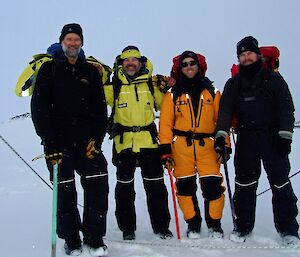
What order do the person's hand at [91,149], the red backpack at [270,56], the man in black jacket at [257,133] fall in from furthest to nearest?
the red backpack at [270,56] → the man in black jacket at [257,133] → the person's hand at [91,149]

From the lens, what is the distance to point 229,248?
199 inches

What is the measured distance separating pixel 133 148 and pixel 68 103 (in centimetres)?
125

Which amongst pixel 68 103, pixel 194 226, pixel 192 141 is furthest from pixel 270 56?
pixel 68 103

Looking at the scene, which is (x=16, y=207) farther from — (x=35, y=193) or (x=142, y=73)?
(x=142, y=73)

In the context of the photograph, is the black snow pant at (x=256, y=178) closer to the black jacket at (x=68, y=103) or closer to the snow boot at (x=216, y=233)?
the snow boot at (x=216, y=233)

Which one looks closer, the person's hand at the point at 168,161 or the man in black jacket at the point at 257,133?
the man in black jacket at the point at 257,133

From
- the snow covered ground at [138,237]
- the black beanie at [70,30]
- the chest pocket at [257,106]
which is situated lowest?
the snow covered ground at [138,237]

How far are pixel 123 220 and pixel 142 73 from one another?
7.09 ft

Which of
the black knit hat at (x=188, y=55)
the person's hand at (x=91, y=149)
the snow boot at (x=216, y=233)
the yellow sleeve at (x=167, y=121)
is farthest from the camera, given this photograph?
the black knit hat at (x=188, y=55)

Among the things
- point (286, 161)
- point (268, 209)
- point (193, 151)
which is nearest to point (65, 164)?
point (193, 151)

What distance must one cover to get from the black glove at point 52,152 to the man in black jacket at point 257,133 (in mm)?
2072

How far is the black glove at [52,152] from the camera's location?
4.70 metres

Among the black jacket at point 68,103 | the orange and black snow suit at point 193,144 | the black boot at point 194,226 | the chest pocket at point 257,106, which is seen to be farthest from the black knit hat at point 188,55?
the black boot at point 194,226

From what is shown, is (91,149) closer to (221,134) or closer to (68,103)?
(68,103)
